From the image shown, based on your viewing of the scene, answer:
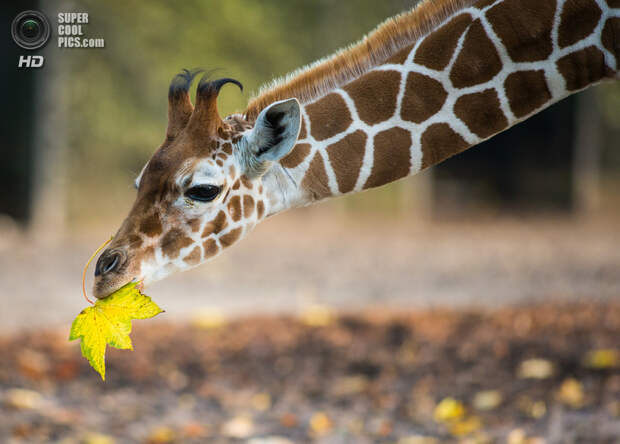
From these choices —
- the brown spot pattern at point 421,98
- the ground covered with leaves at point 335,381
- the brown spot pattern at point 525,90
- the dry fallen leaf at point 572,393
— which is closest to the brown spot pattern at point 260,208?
the brown spot pattern at point 421,98

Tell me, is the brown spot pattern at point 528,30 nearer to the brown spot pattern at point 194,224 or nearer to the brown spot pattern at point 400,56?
the brown spot pattern at point 400,56

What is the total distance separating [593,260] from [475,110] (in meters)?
6.03

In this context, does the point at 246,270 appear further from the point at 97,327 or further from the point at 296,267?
the point at 97,327

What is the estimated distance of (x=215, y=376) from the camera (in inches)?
194

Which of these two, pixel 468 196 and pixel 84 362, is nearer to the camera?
pixel 84 362

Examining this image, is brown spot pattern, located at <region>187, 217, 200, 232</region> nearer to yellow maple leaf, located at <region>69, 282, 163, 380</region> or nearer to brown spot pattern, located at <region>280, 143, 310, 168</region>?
yellow maple leaf, located at <region>69, 282, 163, 380</region>

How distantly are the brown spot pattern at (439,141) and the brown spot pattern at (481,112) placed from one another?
0.22ft

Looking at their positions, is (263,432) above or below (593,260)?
below

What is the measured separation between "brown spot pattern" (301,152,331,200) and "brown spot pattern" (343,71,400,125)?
0.83 ft

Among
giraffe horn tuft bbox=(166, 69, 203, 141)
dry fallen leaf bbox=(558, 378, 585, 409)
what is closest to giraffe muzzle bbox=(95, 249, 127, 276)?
giraffe horn tuft bbox=(166, 69, 203, 141)

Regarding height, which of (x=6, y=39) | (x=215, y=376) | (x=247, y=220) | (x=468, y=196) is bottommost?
(x=215, y=376)

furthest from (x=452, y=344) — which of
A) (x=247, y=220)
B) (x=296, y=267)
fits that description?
(x=296, y=267)

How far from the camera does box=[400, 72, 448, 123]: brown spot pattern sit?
283cm

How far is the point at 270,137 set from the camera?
262 cm
